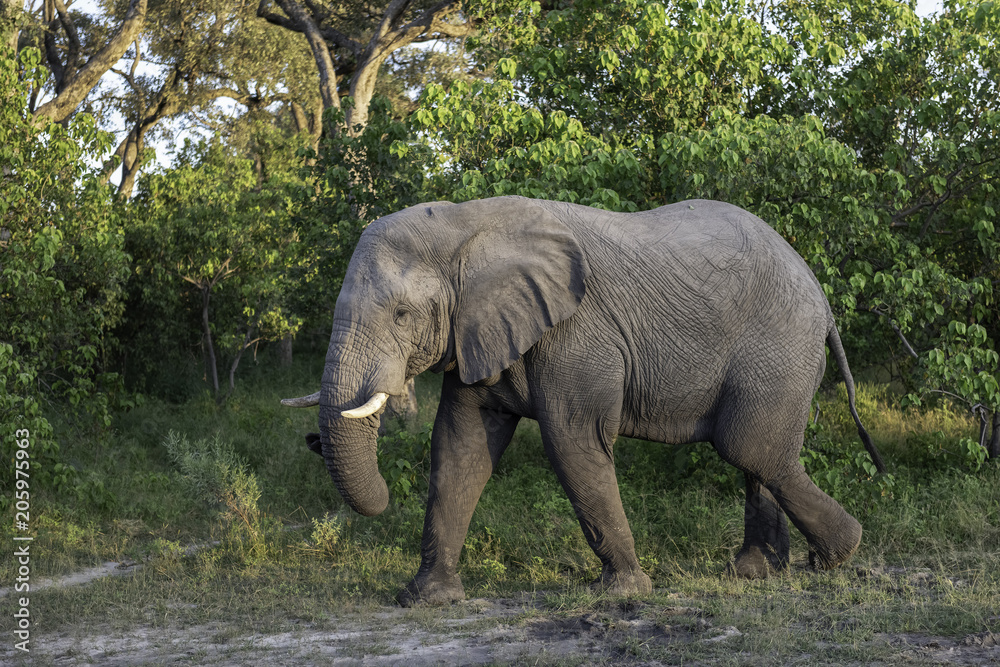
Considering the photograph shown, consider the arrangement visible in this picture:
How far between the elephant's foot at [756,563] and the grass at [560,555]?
159 mm

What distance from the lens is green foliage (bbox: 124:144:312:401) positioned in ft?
44.8

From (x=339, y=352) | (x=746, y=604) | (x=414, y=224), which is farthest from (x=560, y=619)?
(x=414, y=224)

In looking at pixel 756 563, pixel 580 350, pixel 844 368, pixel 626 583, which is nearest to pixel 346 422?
pixel 580 350

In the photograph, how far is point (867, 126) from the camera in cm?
884

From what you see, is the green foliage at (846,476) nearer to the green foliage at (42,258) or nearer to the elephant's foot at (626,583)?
the elephant's foot at (626,583)

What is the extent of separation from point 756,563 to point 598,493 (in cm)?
133

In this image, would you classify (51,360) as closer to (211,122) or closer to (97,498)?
(97,498)

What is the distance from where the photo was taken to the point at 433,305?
557 centimetres

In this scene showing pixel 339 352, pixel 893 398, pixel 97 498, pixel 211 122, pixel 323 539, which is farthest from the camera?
pixel 211 122

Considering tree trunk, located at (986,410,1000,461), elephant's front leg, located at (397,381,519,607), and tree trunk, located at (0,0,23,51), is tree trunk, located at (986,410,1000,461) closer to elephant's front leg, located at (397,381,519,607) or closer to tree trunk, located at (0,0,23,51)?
elephant's front leg, located at (397,381,519,607)

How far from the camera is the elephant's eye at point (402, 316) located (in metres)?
5.48

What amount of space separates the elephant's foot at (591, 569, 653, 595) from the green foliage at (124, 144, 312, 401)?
7.94m

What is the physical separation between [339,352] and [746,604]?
262 cm

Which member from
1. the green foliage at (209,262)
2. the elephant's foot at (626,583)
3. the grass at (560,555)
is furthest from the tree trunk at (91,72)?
the elephant's foot at (626,583)
